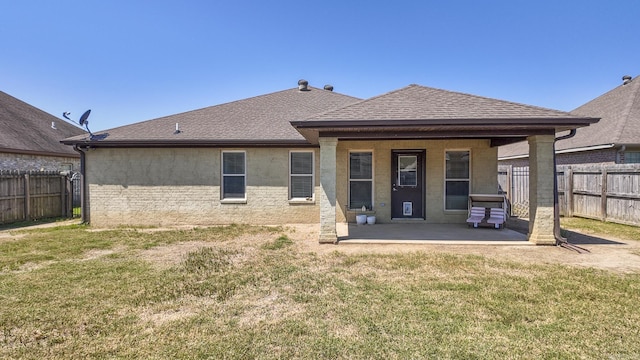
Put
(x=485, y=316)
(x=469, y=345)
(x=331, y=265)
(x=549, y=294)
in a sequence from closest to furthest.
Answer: (x=469, y=345), (x=485, y=316), (x=549, y=294), (x=331, y=265)

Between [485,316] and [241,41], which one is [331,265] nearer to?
[485,316]

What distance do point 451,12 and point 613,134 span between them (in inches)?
307

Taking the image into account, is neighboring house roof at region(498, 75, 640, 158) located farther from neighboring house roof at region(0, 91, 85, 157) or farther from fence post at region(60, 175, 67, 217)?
neighboring house roof at region(0, 91, 85, 157)

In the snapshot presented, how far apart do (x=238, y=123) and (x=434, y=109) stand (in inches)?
271

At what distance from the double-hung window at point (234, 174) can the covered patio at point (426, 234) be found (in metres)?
3.53

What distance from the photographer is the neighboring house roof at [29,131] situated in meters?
14.2

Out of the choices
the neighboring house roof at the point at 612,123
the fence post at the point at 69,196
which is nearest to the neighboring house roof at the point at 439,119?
the neighboring house roof at the point at 612,123

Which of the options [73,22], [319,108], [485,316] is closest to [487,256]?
[485,316]

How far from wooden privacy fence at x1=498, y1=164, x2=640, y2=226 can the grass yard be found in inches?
250

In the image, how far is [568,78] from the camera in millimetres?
15547

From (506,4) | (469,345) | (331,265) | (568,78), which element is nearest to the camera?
(469,345)

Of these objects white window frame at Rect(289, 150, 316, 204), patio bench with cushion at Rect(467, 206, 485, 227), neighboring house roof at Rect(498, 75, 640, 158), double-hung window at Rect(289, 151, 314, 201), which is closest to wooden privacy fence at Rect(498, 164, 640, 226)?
neighboring house roof at Rect(498, 75, 640, 158)

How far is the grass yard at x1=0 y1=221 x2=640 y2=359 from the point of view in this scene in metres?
2.94

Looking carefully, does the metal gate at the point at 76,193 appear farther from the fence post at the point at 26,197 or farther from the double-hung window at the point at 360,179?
the double-hung window at the point at 360,179
